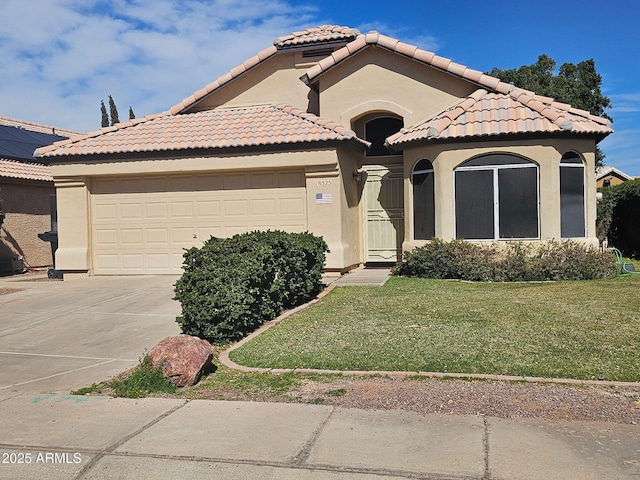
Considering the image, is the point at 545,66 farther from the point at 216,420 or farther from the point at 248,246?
the point at 216,420

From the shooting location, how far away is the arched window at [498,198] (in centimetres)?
1377

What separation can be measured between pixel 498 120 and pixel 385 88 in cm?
341

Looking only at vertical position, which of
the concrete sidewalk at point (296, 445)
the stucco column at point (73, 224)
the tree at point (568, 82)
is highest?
the tree at point (568, 82)

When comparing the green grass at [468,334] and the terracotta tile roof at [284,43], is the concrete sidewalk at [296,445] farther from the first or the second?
the terracotta tile roof at [284,43]

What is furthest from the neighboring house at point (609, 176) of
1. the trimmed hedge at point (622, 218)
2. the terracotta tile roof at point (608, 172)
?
the trimmed hedge at point (622, 218)

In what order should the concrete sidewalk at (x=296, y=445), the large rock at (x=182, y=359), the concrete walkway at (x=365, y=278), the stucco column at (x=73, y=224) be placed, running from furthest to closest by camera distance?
the stucco column at (x=73, y=224)
the concrete walkway at (x=365, y=278)
the large rock at (x=182, y=359)
the concrete sidewalk at (x=296, y=445)

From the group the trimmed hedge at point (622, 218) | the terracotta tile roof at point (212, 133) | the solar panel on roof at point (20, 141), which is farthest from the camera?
the solar panel on roof at point (20, 141)

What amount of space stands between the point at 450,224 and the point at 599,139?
3922 millimetres

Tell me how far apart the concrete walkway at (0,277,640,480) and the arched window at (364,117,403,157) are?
36.7 ft

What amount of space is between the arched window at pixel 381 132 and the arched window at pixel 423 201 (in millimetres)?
1933

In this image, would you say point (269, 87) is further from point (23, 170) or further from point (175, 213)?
point (23, 170)

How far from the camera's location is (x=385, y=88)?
16062mm

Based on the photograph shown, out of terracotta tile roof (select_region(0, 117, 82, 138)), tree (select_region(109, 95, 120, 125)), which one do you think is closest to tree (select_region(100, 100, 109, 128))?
tree (select_region(109, 95, 120, 125))

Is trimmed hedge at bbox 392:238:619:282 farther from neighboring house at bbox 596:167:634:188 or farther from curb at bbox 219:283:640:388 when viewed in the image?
neighboring house at bbox 596:167:634:188
